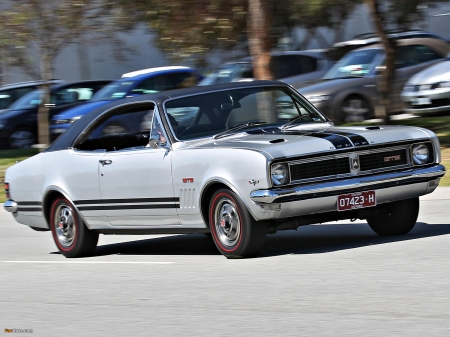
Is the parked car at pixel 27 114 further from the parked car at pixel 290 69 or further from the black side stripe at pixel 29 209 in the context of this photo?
the black side stripe at pixel 29 209

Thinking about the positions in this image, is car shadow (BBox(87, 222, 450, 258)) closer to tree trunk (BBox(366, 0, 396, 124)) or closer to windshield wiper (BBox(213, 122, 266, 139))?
windshield wiper (BBox(213, 122, 266, 139))

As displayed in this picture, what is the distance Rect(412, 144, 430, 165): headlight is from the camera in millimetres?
8406

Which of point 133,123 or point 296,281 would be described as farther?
point 133,123

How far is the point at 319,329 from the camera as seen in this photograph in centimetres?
535

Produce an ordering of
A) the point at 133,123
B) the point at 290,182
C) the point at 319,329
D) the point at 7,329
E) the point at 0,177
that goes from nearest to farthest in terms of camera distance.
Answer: the point at 319,329 → the point at 7,329 → the point at 290,182 → the point at 133,123 → the point at 0,177

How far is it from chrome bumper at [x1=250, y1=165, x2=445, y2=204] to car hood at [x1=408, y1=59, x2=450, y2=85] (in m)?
11.9

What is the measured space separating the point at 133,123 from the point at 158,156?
46.4 inches

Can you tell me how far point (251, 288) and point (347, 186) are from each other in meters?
1.55

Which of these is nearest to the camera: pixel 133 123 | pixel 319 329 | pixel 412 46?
pixel 319 329

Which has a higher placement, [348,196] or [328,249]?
[348,196]

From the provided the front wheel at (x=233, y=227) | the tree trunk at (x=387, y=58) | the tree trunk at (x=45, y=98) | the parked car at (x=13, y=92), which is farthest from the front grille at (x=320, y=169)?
the parked car at (x=13, y=92)

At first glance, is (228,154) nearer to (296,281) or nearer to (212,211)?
(212,211)

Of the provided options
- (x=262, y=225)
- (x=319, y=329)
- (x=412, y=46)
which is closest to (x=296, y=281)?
(x=262, y=225)

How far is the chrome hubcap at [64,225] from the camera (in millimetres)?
9820
